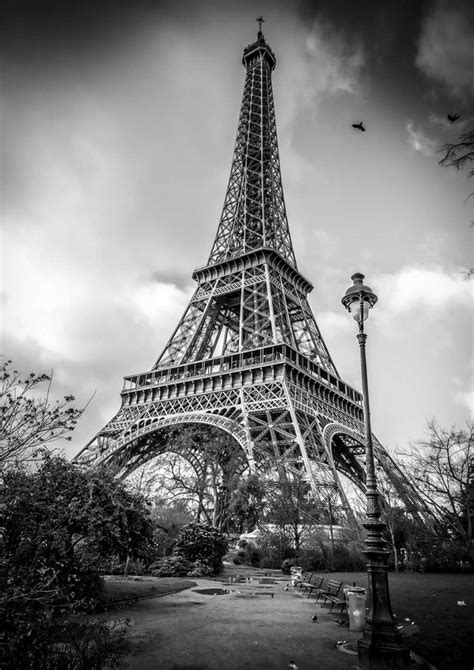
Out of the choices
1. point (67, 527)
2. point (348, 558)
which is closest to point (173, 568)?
point (348, 558)

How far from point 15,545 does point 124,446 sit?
92.3ft

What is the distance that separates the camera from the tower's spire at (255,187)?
4759 centimetres

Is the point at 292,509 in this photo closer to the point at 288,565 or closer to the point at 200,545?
the point at 288,565

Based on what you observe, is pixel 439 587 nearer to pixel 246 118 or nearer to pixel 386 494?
pixel 386 494

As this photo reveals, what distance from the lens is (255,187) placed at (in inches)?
2035

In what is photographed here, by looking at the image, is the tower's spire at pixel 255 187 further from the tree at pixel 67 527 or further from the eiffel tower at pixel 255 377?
the tree at pixel 67 527

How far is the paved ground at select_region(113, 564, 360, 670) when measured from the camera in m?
6.73

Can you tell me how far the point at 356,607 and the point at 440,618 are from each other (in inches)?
95.6

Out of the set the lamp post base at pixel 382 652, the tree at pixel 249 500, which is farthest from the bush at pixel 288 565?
the lamp post base at pixel 382 652

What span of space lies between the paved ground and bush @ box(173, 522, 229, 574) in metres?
7.50

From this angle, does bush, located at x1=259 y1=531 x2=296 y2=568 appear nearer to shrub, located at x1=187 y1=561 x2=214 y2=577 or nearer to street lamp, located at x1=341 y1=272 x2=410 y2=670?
shrub, located at x1=187 y1=561 x2=214 y2=577

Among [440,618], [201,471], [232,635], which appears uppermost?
[201,471]

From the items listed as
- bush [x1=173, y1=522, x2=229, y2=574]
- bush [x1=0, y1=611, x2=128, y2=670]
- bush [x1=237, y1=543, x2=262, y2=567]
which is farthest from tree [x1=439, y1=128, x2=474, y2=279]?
bush [x1=237, y1=543, x2=262, y2=567]

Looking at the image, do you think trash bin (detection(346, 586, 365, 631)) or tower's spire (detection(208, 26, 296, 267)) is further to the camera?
tower's spire (detection(208, 26, 296, 267))
